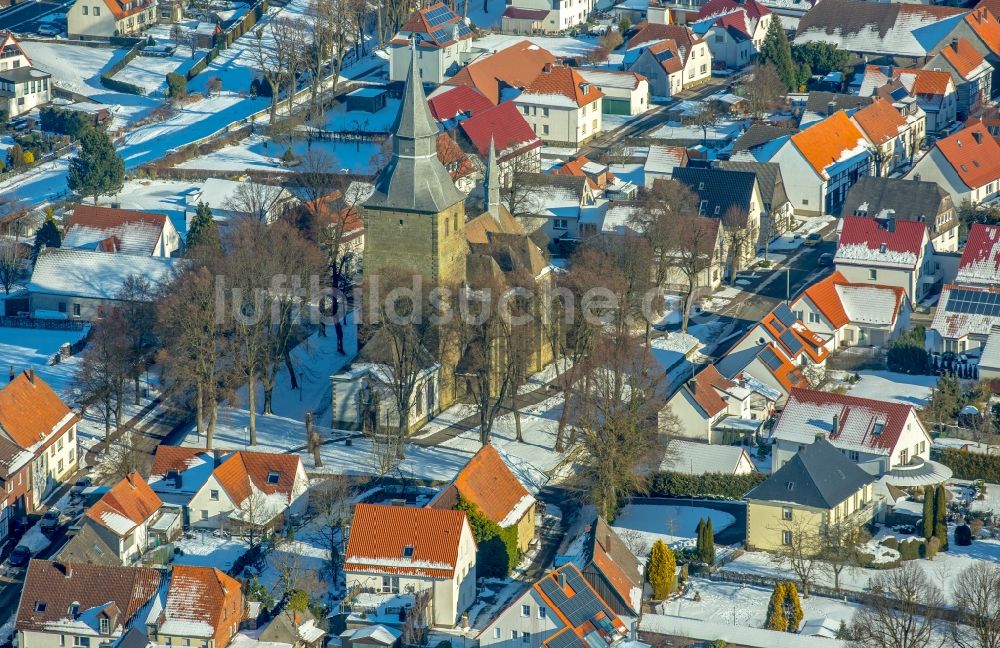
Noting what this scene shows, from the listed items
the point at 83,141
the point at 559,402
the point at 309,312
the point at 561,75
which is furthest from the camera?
the point at 561,75

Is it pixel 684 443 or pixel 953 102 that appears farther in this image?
pixel 953 102

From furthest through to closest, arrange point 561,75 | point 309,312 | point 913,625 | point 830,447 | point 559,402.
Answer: point 561,75 < point 309,312 < point 559,402 < point 830,447 < point 913,625

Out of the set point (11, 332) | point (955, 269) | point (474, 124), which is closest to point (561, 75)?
point (474, 124)

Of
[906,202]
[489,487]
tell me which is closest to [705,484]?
[489,487]

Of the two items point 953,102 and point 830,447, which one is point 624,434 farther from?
point 953,102

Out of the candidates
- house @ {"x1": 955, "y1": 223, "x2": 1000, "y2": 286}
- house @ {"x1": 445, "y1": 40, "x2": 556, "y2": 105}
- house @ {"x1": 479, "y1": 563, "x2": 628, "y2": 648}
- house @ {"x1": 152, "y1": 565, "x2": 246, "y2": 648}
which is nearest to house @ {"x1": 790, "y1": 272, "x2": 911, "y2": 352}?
house @ {"x1": 955, "y1": 223, "x2": 1000, "y2": 286}

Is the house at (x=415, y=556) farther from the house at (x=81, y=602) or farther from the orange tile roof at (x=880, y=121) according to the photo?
the orange tile roof at (x=880, y=121)
